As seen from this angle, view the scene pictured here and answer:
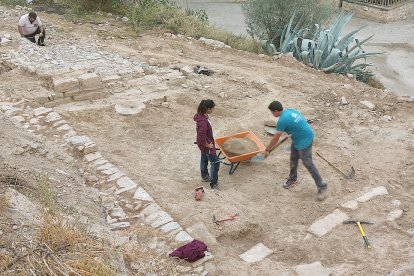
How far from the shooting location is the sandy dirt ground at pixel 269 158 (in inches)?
203

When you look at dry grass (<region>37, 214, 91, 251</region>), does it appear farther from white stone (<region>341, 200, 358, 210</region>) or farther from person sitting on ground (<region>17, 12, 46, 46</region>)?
person sitting on ground (<region>17, 12, 46, 46</region>)

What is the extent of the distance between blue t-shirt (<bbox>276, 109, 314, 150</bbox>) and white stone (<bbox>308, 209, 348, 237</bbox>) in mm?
865

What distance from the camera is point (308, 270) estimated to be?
4793 mm

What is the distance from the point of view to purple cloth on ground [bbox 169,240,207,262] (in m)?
4.67

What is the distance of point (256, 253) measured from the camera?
5102 millimetres

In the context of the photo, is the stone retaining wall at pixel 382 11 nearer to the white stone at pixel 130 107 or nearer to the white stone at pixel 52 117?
the white stone at pixel 130 107

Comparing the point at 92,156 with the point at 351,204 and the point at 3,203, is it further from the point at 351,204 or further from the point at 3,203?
the point at 351,204

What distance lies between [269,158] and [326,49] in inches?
178

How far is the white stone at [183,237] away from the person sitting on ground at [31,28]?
695cm

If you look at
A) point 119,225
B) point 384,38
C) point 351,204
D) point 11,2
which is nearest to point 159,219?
point 119,225

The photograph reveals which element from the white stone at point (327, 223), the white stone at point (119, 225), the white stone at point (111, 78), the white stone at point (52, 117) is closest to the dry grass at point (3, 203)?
the white stone at point (119, 225)

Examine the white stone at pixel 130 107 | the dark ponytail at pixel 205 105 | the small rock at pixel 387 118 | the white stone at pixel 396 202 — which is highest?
the dark ponytail at pixel 205 105

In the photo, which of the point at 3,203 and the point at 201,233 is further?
the point at 201,233

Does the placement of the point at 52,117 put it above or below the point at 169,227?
above
